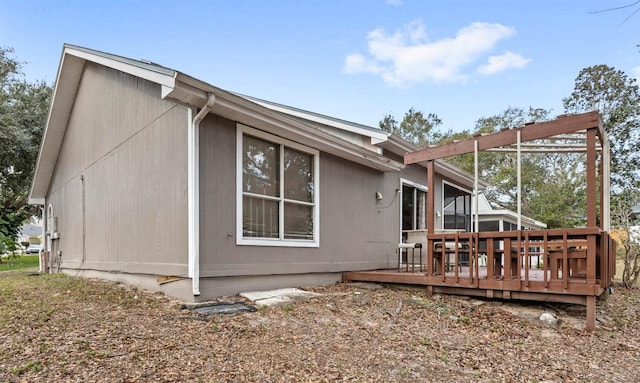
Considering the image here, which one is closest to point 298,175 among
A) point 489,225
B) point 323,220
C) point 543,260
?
point 323,220

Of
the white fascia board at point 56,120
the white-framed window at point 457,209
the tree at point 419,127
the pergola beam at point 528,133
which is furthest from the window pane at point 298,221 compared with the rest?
the tree at point 419,127

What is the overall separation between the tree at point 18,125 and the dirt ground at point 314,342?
37.9 feet

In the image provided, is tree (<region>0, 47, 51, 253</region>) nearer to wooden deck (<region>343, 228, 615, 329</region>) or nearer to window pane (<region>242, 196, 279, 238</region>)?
window pane (<region>242, 196, 279, 238</region>)


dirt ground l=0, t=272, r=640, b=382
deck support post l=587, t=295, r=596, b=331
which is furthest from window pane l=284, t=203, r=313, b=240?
deck support post l=587, t=295, r=596, b=331

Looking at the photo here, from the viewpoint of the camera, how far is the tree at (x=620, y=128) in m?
9.57

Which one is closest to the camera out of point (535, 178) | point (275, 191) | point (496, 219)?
point (275, 191)

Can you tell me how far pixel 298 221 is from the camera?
6.57 metres

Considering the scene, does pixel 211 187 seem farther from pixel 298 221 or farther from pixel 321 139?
pixel 321 139

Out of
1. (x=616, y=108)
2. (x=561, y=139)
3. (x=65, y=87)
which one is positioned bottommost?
(x=561, y=139)

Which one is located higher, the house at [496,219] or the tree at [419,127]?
the tree at [419,127]

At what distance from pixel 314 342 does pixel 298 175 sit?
329 centimetres

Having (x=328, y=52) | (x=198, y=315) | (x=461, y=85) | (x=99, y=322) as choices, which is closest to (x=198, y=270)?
(x=198, y=315)

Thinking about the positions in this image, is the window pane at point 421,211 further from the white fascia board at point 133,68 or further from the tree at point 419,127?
the tree at point 419,127

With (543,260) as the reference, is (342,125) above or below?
above
